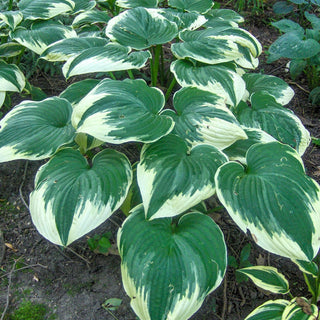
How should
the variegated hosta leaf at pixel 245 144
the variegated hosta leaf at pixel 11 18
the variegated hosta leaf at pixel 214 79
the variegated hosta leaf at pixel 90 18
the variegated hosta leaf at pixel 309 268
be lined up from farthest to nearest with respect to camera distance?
the variegated hosta leaf at pixel 90 18, the variegated hosta leaf at pixel 11 18, the variegated hosta leaf at pixel 214 79, the variegated hosta leaf at pixel 245 144, the variegated hosta leaf at pixel 309 268

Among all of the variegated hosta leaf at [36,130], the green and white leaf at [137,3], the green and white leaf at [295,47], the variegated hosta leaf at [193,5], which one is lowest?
the variegated hosta leaf at [36,130]

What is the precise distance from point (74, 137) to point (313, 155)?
4.47 ft

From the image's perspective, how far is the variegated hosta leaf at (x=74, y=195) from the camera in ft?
3.67

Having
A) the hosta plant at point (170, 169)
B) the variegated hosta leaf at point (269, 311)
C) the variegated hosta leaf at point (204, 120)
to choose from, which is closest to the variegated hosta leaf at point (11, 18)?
the hosta plant at point (170, 169)

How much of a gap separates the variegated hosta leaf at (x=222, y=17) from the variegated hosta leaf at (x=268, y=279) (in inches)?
53.7

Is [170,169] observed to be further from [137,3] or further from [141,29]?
[137,3]

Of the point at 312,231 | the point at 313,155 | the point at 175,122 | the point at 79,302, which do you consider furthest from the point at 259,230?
the point at 313,155

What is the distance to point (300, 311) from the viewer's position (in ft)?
3.78

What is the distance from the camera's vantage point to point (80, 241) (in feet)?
5.05

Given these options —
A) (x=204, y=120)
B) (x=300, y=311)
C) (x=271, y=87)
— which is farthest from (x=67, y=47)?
(x=300, y=311)

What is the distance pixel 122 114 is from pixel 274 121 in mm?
732

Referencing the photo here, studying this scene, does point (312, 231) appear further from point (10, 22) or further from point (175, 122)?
point (10, 22)

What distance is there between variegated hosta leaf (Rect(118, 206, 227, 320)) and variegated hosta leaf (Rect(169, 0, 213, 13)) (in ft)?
4.62

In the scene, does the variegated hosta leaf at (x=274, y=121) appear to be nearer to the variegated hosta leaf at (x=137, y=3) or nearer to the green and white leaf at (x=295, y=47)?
the green and white leaf at (x=295, y=47)
